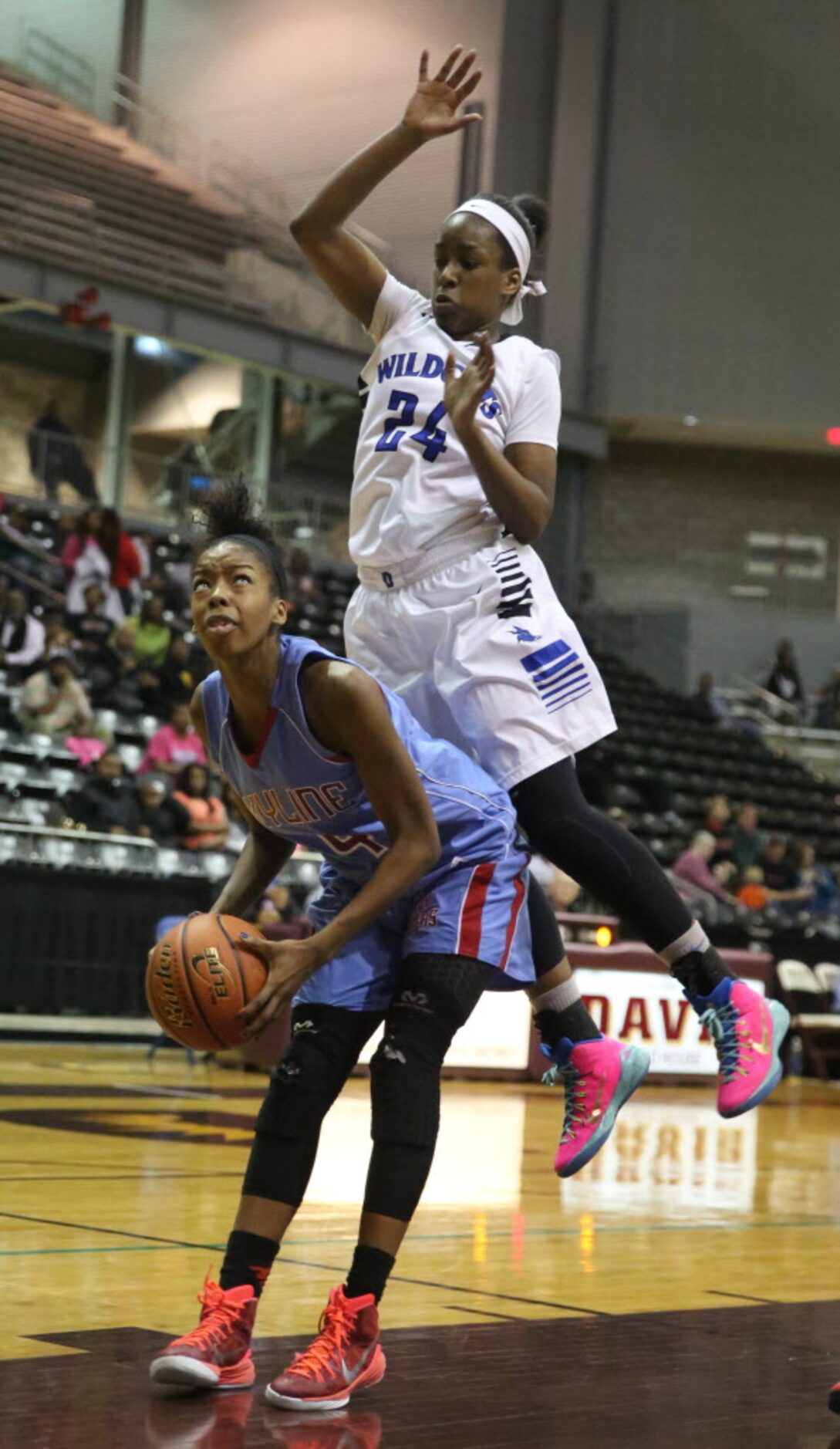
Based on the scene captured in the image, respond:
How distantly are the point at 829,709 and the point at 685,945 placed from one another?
826 inches

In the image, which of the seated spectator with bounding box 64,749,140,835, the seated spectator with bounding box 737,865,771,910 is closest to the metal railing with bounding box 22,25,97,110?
the seated spectator with bounding box 737,865,771,910

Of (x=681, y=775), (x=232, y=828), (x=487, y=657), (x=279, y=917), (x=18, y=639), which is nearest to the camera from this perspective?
(x=487, y=657)

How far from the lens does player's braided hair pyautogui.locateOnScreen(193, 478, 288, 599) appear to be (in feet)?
11.5

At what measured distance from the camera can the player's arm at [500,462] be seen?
3.57 metres

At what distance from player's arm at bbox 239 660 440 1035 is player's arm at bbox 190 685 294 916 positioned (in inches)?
13.8

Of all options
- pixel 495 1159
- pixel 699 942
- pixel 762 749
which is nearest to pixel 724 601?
pixel 762 749

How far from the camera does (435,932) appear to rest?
136 inches

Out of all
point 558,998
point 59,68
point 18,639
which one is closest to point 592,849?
point 558,998

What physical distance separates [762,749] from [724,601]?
4.55 m

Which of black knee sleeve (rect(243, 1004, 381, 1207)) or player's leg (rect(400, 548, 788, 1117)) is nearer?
black knee sleeve (rect(243, 1004, 381, 1207))

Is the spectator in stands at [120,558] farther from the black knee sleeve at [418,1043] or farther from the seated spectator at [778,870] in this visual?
the black knee sleeve at [418,1043]

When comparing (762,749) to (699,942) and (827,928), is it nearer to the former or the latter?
(827,928)

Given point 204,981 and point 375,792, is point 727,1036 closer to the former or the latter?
point 375,792

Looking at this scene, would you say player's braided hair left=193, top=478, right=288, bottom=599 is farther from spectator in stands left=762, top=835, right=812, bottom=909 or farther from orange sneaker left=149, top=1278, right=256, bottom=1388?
spectator in stands left=762, top=835, right=812, bottom=909
